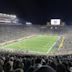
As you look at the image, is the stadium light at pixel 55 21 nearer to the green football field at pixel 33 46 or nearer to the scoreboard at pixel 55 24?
the scoreboard at pixel 55 24

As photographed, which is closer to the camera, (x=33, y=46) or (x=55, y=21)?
(x=33, y=46)

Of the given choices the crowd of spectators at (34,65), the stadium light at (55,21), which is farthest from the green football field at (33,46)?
the stadium light at (55,21)

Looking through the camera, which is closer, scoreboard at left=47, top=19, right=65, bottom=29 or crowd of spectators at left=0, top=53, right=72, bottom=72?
crowd of spectators at left=0, top=53, right=72, bottom=72

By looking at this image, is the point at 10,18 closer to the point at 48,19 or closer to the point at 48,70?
the point at 48,19

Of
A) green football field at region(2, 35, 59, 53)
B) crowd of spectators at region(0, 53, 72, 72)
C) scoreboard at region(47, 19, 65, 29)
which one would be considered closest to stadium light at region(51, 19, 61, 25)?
scoreboard at region(47, 19, 65, 29)

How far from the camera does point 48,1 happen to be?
135 ft

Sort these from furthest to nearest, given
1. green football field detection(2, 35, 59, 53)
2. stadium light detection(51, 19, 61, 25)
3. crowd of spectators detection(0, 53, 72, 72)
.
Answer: stadium light detection(51, 19, 61, 25) → green football field detection(2, 35, 59, 53) → crowd of spectators detection(0, 53, 72, 72)

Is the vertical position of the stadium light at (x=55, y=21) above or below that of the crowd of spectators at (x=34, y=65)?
below

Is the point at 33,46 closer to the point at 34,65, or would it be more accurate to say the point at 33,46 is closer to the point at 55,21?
the point at 34,65

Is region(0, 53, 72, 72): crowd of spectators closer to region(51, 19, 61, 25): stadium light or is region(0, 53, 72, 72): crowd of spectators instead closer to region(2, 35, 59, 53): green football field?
region(2, 35, 59, 53): green football field

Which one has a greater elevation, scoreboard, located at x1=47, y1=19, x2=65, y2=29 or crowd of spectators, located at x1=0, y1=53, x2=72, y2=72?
crowd of spectators, located at x1=0, y1=53, x2=72, y2=72

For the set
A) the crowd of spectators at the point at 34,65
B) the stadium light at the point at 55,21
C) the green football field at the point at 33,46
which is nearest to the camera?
the crowd of spectators at the point at 34,65

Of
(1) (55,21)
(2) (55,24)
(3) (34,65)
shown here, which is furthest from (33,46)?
(1) (55,21)

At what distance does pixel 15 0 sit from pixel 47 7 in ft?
20.8
